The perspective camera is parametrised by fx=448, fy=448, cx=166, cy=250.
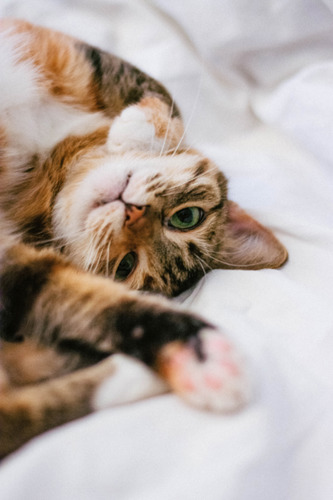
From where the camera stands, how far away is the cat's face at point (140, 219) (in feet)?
1.95

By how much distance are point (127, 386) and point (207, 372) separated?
81 millimetres

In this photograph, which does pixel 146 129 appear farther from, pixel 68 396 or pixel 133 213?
pixel 68 396

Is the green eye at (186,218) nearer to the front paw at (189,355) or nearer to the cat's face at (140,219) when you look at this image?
the cat's face at (140,219)

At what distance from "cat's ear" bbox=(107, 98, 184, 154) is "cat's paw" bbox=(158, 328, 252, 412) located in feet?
1.07

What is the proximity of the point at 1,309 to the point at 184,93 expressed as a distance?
0.45 meters

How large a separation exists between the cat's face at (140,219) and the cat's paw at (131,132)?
0.02 meters

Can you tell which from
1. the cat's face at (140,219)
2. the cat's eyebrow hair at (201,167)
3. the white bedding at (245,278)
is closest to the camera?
the white bedding at (245,278)

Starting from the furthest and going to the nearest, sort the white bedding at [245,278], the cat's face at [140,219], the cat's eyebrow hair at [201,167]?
the cat's eyebrow hair at [201,167], the cat's face at [140,219], the white bedding at [245,278]

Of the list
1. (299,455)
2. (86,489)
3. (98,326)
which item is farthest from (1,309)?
(299,455)

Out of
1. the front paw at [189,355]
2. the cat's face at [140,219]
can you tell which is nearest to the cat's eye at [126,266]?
the cat's face at [140,219]

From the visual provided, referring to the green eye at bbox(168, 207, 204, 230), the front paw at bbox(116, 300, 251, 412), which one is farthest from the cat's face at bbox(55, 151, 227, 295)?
the front paw at bbox(116, 300, 251, 412)

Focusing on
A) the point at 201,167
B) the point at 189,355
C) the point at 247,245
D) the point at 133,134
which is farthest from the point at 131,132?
the point at 189,355

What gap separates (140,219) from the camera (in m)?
0.63

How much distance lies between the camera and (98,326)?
1.67 ft
